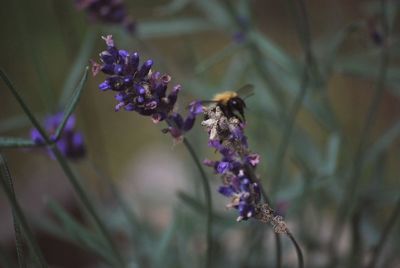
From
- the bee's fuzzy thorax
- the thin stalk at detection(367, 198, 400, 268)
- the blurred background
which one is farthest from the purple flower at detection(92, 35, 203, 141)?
the thin stalk at detection(367, 198, 400, 268)

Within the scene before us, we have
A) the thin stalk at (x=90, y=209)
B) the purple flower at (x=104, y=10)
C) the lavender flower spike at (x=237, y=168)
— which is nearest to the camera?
the lavender flower spike at (x=237, y=168)

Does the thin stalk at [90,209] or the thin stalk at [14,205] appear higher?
the thin stalk at [90,209]

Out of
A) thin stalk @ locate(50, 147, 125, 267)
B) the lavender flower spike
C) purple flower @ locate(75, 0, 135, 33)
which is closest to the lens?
the lavender flower spike

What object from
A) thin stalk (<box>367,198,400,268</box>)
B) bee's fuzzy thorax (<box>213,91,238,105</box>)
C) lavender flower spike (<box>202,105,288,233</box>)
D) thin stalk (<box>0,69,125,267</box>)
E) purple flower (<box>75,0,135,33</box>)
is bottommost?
lavender flower spike (<box>202,105,288,233</box>)

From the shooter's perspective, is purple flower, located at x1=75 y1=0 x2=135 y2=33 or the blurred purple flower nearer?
the blurred purple flower

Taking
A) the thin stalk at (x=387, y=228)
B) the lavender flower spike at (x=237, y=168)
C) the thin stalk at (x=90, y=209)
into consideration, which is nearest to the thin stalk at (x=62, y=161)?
the thin stalk at (x=90, y=209)

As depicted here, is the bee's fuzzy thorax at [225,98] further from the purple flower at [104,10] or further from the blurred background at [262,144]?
the purple flower at [104,10]

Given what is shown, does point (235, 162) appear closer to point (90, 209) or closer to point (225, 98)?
point (225, 98)

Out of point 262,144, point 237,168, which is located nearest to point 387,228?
point 237,168

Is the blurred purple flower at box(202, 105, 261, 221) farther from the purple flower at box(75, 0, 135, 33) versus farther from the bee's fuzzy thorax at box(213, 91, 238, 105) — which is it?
the purple flower at box(75, 0, 135, 33)

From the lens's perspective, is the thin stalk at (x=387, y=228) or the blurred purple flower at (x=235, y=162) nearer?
the blurred purple flower at (x=235, y=162)
